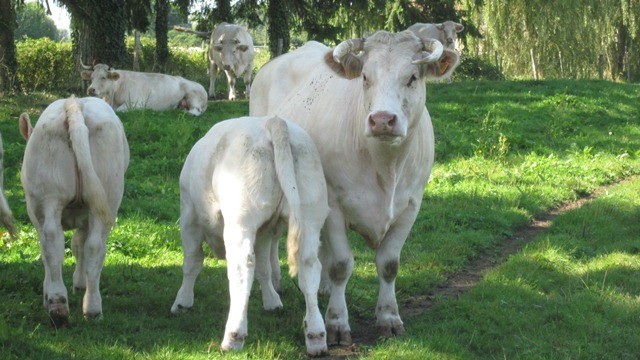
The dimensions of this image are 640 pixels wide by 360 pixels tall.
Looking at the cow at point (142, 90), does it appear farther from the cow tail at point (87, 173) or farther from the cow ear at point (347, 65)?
the cow tail at point (87, 173)

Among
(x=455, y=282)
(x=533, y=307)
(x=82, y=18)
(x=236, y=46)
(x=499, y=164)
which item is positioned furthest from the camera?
(x=236, y=46)

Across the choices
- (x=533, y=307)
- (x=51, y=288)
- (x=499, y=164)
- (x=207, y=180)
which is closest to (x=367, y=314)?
(x=533, y=307)

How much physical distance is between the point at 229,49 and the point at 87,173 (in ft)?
54.4

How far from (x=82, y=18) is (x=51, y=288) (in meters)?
12.3

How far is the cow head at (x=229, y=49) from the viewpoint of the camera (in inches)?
864

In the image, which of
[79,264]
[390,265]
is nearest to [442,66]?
[390,265]

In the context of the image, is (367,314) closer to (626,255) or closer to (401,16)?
(626,255)

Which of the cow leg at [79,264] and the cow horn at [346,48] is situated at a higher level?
the cow horn at [346,48]

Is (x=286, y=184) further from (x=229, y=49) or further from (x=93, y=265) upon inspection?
(x=229, y=49)

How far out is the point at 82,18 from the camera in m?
17.2

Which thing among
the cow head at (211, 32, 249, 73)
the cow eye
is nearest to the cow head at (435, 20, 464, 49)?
the cow head at (211, 32, 249, 73)

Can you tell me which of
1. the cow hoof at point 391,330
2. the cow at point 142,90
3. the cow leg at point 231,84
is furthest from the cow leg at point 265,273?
the cow leg at point 231,84

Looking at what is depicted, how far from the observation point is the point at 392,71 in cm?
614

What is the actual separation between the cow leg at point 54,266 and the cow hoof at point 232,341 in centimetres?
126
